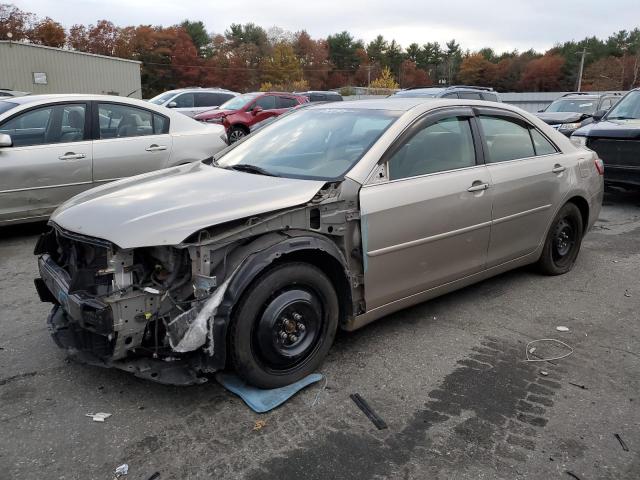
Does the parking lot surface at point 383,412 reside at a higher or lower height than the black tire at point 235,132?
lower

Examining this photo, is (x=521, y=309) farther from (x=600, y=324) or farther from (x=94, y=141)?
(x=94, y=141)

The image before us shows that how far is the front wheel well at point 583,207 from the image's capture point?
5.07 metres

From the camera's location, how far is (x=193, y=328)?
2.77 metres

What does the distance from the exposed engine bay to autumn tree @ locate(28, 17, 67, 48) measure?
6874cm

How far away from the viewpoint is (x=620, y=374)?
11.2ft

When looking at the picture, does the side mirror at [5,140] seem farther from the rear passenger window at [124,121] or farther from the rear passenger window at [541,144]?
the rear passenger window at [541,144]

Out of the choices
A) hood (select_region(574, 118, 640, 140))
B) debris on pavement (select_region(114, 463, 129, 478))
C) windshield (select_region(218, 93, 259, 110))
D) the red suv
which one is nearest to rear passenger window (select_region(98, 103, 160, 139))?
debris on pavement (select_region(114, 463, 129, 478))

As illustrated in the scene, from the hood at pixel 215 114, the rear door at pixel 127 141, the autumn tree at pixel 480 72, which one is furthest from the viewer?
the autumn tree at pixel 480 72

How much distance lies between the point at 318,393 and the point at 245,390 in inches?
16.5

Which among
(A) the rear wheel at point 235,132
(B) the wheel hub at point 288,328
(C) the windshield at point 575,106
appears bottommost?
(B) the wheel hub at point 288,328

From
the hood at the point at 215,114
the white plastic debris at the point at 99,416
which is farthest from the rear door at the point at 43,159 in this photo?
the hood at the point at 215,114

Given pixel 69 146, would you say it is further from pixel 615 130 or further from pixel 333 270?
pixel 615 130

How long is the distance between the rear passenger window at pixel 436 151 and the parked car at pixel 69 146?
4095 mm

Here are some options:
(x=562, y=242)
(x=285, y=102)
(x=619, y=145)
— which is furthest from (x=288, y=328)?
(x=285, y=102)
